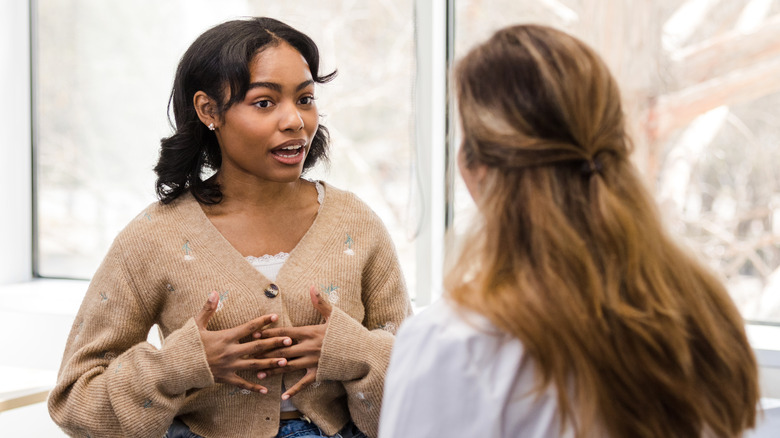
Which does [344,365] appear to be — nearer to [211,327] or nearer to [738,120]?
[211,327]

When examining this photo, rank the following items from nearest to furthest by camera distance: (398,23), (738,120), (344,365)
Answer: (344,365), (738,120), (398,23)

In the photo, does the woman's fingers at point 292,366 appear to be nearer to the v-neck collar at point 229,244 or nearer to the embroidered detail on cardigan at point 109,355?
the v-neck collar at point 229,244

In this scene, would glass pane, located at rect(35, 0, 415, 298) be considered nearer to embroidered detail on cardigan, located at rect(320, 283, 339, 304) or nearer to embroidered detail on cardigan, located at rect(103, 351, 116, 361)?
embroidered detail on cardigan, located at rect(320, 283, 339, 304)

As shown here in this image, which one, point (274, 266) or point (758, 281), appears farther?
point (758, 281)

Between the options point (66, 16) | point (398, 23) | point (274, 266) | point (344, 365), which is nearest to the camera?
point (344, 365)

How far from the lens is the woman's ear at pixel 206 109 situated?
1.42m

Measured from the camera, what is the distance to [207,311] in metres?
1.33

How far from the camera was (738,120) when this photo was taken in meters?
2.07

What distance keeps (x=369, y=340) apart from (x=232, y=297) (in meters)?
0.26

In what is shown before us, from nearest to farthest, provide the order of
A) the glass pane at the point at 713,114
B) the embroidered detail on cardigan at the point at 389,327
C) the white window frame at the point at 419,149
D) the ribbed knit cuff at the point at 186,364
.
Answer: the ribbed knit cuff at the point at 186,364
the embroidered detail on cardigan at the point at 389,327
the glass pane at the point at 713,114
the white window frame at the point at 419,149

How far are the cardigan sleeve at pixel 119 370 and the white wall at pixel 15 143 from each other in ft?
5.06

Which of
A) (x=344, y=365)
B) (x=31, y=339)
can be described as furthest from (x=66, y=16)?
(x=344, y=365)

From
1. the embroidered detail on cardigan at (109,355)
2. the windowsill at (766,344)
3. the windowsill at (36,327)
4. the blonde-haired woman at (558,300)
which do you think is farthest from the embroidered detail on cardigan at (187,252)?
the windowsill at (766,344)

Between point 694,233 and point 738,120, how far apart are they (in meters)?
0.33
